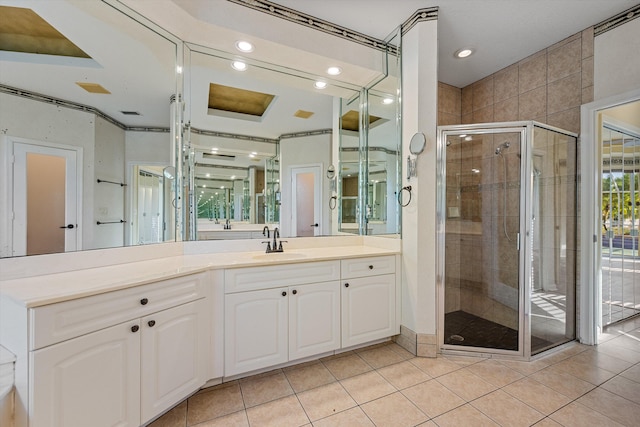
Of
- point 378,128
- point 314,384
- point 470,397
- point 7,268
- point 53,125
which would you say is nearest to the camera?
point 7,268

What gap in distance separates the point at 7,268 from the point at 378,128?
108 inches

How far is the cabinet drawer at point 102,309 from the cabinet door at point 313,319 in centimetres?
68

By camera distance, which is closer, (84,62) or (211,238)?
(84,62)

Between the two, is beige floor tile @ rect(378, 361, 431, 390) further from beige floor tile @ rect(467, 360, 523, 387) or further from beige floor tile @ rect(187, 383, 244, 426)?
beige floor tile @ rect(187, 383, 244, 426)

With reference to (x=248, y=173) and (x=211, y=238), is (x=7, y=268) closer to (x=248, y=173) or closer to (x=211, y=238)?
(x=211, y=238)

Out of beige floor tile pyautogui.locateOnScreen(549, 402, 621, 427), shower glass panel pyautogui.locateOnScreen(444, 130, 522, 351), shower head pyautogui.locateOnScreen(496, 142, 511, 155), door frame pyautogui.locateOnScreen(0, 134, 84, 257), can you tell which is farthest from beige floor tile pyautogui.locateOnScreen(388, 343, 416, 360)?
door frame pyautogui.locateOnScreen(0, 134, 84, 257)

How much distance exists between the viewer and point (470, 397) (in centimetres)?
170

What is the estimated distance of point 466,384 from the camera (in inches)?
71.9

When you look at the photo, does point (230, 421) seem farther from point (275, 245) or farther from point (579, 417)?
point (579, 417)

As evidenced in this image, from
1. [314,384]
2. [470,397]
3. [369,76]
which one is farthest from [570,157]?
[314,384]

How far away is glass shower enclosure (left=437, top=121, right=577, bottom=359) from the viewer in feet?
7.21

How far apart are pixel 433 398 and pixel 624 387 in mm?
1278

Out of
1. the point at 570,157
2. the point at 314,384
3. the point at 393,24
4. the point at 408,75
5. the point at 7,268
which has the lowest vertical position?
the point at 314,384

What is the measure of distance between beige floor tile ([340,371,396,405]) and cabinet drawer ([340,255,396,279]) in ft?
2.28
